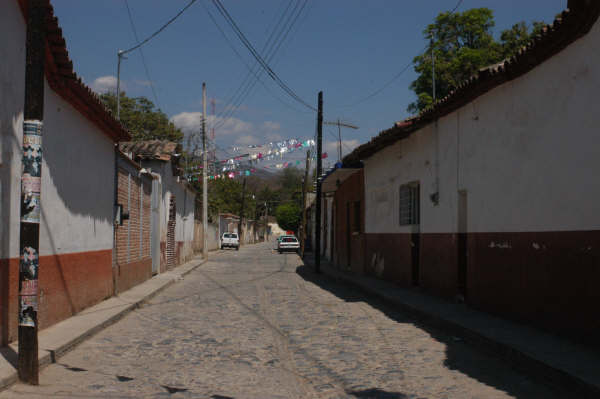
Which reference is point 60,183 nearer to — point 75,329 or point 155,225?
point 75,329

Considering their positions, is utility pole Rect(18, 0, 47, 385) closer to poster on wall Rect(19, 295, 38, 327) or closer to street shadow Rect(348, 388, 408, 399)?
poster on wall Rect(19, 295, 38, 327)

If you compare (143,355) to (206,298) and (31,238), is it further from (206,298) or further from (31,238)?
(206,298)

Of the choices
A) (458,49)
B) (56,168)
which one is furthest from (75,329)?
(458,49)

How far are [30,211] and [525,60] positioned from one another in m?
6.88

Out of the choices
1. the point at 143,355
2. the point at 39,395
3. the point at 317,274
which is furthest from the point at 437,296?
the point at 317,274

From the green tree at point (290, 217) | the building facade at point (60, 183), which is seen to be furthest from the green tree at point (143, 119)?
the green tree at point (290, 217)

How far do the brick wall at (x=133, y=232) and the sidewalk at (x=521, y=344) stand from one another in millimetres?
6819

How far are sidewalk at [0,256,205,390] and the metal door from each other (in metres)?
4.61

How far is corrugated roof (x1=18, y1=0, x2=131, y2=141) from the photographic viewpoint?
7.88 metres

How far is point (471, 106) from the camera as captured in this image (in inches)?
464

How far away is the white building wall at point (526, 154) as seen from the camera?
25.7 feet

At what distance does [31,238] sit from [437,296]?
32.2 feet

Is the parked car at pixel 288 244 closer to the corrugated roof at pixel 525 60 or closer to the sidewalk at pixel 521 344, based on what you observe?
the corrugated roof at pixel 525 60

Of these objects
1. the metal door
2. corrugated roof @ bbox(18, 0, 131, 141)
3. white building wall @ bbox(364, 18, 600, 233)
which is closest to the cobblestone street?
white building wall @ bbox(364, 18, 600, 233)
